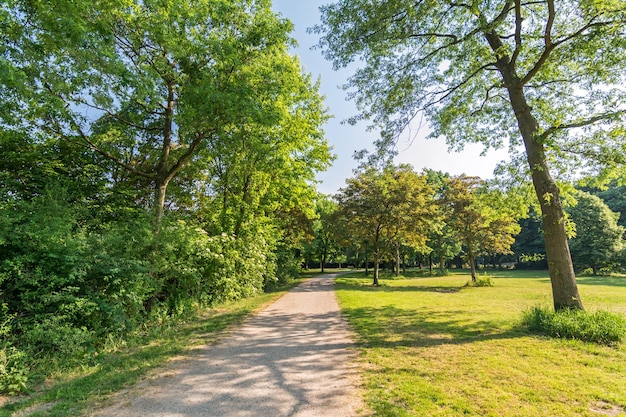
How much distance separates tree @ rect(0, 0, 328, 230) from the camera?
625cm

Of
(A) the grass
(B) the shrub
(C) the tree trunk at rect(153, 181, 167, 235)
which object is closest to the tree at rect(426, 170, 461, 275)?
(B) the shrub

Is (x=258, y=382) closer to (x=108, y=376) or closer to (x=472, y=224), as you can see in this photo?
(x=108, y=376)

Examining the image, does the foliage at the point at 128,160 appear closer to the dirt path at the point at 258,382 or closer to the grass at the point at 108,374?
the grass at the point at 108,374

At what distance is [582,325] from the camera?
6.55 m

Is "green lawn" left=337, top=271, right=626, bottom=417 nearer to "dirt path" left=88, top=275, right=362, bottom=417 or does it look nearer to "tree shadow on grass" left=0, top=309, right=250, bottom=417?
"dirt path" left=88, top=275, right=362, bottom=417

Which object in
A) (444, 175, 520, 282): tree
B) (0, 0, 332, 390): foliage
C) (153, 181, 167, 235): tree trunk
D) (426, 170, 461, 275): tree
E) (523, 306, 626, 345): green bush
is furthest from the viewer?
(426, 170, 461, 275): tree

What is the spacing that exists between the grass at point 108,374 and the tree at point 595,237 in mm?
42267

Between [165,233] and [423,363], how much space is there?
7111mm

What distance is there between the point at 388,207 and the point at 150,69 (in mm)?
17936

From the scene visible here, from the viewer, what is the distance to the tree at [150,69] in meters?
6.25

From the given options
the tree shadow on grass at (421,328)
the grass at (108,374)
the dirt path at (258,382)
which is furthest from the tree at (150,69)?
the tree shadow on grass at (421,328)

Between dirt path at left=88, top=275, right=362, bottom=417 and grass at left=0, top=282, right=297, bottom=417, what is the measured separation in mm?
358

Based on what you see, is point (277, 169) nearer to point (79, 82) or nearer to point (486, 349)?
point (79, 82)

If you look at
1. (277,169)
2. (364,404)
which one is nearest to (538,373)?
(364,404)
